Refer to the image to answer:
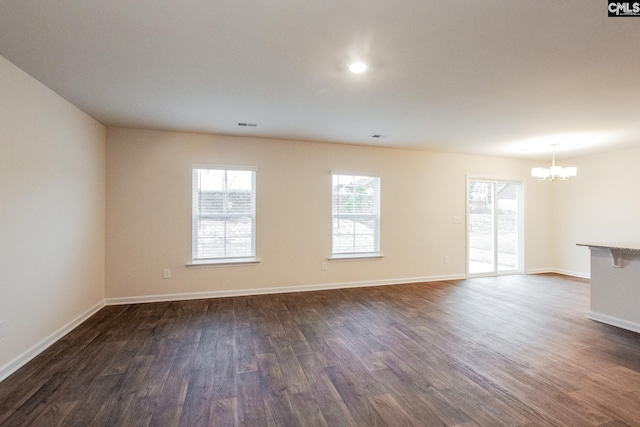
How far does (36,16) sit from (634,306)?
589cm

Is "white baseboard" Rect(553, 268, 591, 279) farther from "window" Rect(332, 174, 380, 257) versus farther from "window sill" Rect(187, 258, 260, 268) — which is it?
"window sill" Rect(187, 258, 260, 268)

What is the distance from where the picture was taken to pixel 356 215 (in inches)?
202

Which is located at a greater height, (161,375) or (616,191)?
(616,191)

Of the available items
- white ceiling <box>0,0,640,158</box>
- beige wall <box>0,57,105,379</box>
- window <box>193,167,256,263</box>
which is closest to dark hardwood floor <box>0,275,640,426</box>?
beige wall <box>0,57,105,379</box>

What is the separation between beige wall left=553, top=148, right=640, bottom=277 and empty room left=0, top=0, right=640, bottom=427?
0.04 m

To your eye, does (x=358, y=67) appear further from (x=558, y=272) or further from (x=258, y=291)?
(x=558, y=272)

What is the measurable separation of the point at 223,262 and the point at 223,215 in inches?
28.3

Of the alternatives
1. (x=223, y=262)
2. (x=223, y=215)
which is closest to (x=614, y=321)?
(x=223, y=262)

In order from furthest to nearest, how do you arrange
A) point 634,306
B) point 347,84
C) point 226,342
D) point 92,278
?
point 92,278 → point 634,306 → point 226,342 → point 347,84

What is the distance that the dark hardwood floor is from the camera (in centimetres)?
185

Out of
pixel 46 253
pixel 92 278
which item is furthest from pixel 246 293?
pixel 46 253

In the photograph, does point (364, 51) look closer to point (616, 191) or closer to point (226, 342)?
point (226, 342)

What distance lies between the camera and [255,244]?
459 centimetres

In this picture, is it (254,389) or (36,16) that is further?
(254,389)
